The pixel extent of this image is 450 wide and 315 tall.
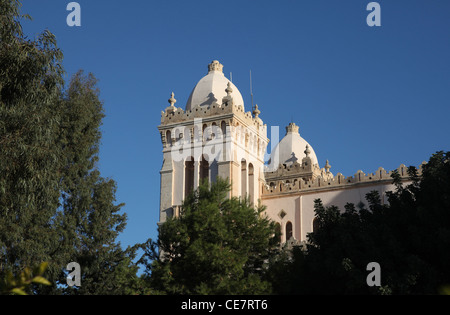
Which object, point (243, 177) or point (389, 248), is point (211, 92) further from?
point (389, 248)

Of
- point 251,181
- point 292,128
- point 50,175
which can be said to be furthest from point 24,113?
point 292,128

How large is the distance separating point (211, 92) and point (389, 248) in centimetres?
1805

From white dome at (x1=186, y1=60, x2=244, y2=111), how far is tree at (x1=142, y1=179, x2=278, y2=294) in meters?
11.5

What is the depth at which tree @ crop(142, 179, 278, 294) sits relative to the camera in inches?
813

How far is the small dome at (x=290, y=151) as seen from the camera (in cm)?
4217

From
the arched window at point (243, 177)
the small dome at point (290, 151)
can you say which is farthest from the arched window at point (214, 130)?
the small dome at point (290, 151)

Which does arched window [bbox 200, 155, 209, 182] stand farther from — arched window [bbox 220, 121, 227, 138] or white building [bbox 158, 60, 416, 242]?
arched window [bbox 220, 121, 227, 138]

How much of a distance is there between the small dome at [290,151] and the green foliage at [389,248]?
65.9 ft

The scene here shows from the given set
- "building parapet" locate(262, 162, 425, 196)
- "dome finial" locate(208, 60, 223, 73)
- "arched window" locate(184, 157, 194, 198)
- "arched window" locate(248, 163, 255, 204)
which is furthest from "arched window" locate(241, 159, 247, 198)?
"dome finial" locate(208, 60, 223, 73)

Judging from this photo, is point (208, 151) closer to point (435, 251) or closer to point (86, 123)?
point (86, 123)

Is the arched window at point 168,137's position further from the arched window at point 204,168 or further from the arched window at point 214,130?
the arched window at point 214,130

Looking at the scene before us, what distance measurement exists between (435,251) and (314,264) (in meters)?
3.55

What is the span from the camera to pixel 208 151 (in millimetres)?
33625

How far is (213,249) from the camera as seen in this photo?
20.9 metres
